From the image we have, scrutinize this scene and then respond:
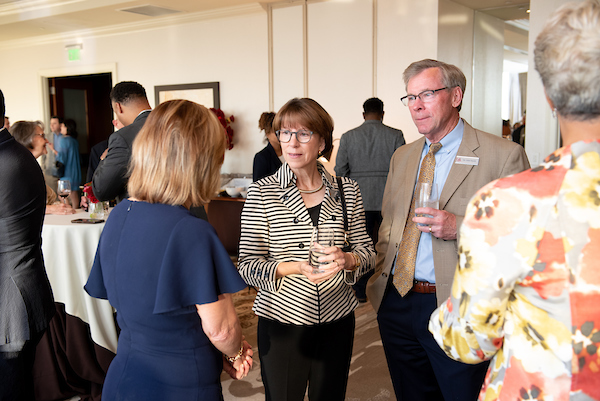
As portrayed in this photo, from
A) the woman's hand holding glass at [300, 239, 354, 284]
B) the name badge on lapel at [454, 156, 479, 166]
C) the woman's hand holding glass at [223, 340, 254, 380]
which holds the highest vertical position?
the name badge on lapel at [454, 156, 479, 166]

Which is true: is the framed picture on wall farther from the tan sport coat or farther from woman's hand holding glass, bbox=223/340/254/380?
woman's hand holding glass, bbox=223/340/254/380

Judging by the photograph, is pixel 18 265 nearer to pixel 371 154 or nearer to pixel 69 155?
pixel 371 154

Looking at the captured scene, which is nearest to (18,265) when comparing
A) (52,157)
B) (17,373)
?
(17,373)

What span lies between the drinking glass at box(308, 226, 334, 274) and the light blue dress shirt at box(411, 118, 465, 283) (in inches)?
19.0

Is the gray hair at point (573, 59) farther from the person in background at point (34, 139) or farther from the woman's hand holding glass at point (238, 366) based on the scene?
the person in background at point (34, 139)

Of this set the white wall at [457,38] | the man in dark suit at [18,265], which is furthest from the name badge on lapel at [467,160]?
the white wall at [457,38]

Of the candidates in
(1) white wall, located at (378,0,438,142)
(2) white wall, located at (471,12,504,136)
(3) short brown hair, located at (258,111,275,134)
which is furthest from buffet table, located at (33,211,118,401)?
(2) white wall, located at (471,12,504,136)

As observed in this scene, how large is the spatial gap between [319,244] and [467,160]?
70cm

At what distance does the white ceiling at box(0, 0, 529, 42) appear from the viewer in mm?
6312

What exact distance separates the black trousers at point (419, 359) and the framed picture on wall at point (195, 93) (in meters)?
5.84

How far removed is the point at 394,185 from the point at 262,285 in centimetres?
76

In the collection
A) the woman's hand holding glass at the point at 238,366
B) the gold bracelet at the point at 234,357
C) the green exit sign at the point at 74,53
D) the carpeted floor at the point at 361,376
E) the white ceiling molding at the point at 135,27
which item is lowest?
the carpeted floor at the point at 361,376

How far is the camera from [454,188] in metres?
1.92

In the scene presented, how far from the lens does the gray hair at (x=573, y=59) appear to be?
2.85 ft
